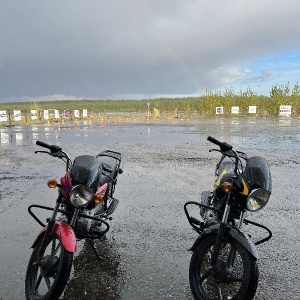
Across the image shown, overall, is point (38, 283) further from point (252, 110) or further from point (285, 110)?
point (252, 110)

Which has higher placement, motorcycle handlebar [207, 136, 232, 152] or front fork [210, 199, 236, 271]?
motorcycle handlebar [207, 136, 232, 152]

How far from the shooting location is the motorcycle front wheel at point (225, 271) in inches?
112

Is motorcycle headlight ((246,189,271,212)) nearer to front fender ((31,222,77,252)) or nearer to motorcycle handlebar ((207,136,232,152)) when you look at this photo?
motorcycle handlebar ((207,136,232,152))

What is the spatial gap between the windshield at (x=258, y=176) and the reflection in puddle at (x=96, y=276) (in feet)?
5.15

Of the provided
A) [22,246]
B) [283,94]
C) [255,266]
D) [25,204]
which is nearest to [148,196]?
[25,204]

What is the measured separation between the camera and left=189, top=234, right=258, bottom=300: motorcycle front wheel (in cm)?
285

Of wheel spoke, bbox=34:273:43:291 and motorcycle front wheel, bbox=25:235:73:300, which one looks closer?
motorcycle front wheel, bbox=25:235:73:300

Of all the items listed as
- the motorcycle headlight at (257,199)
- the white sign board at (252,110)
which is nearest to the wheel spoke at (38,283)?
the motorcycle headlight at (257,199)

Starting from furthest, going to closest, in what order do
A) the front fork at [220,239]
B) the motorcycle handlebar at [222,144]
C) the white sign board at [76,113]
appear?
the white sign board at [76,113] < the motorcycle handlebar at [222,144] < the front fork at [220,239]

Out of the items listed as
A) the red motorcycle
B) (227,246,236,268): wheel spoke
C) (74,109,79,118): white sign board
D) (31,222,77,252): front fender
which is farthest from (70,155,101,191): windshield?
(74,109,79,118): white sign board

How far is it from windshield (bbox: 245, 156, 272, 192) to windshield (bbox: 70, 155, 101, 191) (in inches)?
55.0

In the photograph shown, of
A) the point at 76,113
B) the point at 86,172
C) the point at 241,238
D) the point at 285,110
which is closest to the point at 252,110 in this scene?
the point at 285,110

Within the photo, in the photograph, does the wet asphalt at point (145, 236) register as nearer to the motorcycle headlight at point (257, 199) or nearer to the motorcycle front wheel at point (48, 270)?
the motorcycle front wheel at point (48, 270)

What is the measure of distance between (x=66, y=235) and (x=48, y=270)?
1.10 feet
